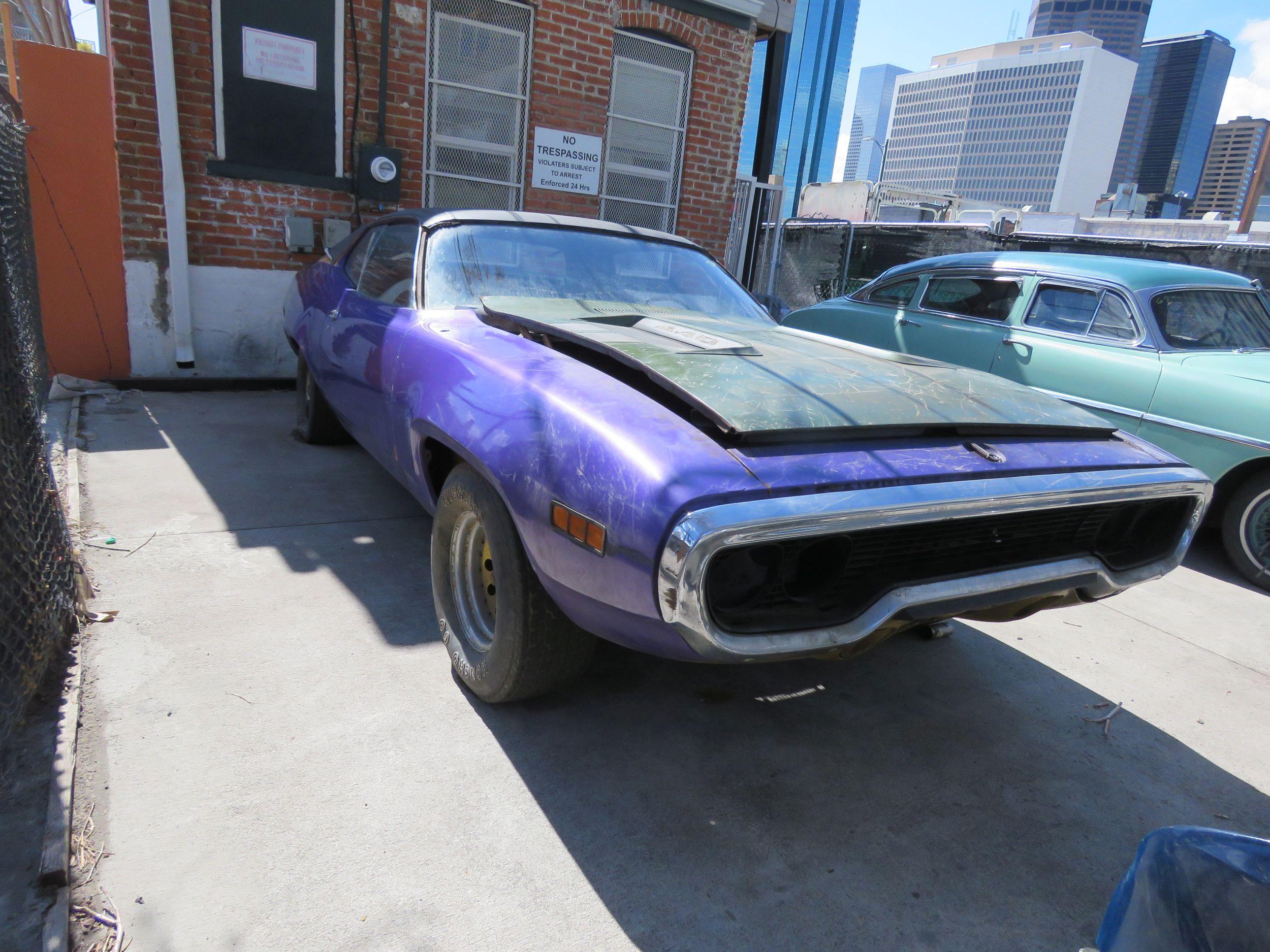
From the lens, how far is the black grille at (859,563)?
184 centimetres

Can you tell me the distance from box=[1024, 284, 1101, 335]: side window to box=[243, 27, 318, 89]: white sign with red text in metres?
5.40

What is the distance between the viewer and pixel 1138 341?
4750 mm

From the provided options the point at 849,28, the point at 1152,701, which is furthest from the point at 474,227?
the point at 849,28

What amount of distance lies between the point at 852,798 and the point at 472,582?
127cm

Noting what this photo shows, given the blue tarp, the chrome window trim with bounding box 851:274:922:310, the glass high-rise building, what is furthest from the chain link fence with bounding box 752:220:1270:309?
the glass high-rise building

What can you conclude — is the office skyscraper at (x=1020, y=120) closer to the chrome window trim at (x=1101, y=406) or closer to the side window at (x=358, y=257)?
the chrome window trim at (x=1101, y=406)

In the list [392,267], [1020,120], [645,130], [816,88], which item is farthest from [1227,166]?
[392,267]

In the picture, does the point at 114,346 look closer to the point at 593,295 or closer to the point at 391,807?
the point at 593,295

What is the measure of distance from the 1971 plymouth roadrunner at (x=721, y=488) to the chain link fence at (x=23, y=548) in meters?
1.07

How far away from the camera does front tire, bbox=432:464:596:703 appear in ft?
7.02

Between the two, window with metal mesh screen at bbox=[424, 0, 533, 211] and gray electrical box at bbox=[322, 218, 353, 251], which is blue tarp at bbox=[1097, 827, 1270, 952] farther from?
window with metal mesh screen at bbox=[424, 0, 533, 211]

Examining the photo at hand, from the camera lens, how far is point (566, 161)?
24.2 feet

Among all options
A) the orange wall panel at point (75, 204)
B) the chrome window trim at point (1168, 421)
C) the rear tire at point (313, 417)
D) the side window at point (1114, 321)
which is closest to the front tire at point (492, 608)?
the rear tire at point (313, 417)

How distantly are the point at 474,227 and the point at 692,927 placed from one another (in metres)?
2.78
